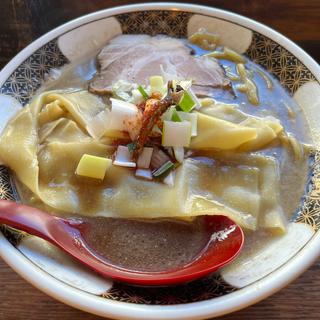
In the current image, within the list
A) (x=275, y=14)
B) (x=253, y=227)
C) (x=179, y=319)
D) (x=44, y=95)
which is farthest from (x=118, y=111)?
(x=275, y=14)

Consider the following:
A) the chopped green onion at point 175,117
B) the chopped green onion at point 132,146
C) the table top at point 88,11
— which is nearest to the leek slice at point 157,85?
the chopped green onion at point 175,117

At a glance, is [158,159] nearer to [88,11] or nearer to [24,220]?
[24,220]

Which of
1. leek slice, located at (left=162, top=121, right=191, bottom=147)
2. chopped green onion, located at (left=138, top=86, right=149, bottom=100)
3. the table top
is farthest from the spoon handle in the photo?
the table top

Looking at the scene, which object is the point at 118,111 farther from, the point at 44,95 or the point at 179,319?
the point at 179,319

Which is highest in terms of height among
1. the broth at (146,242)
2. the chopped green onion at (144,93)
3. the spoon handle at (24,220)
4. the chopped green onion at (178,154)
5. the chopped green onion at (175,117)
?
the chopped green onion at (144,93)

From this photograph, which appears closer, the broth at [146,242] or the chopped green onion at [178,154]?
the broth at [146,242]

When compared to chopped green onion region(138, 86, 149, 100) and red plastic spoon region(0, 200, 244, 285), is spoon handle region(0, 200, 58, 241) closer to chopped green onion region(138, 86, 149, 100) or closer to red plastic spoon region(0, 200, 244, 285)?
red plastic spoon region(0, 200, 244, 285)

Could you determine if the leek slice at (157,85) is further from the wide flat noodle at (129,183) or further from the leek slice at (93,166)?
the leek slice at (93,166)
